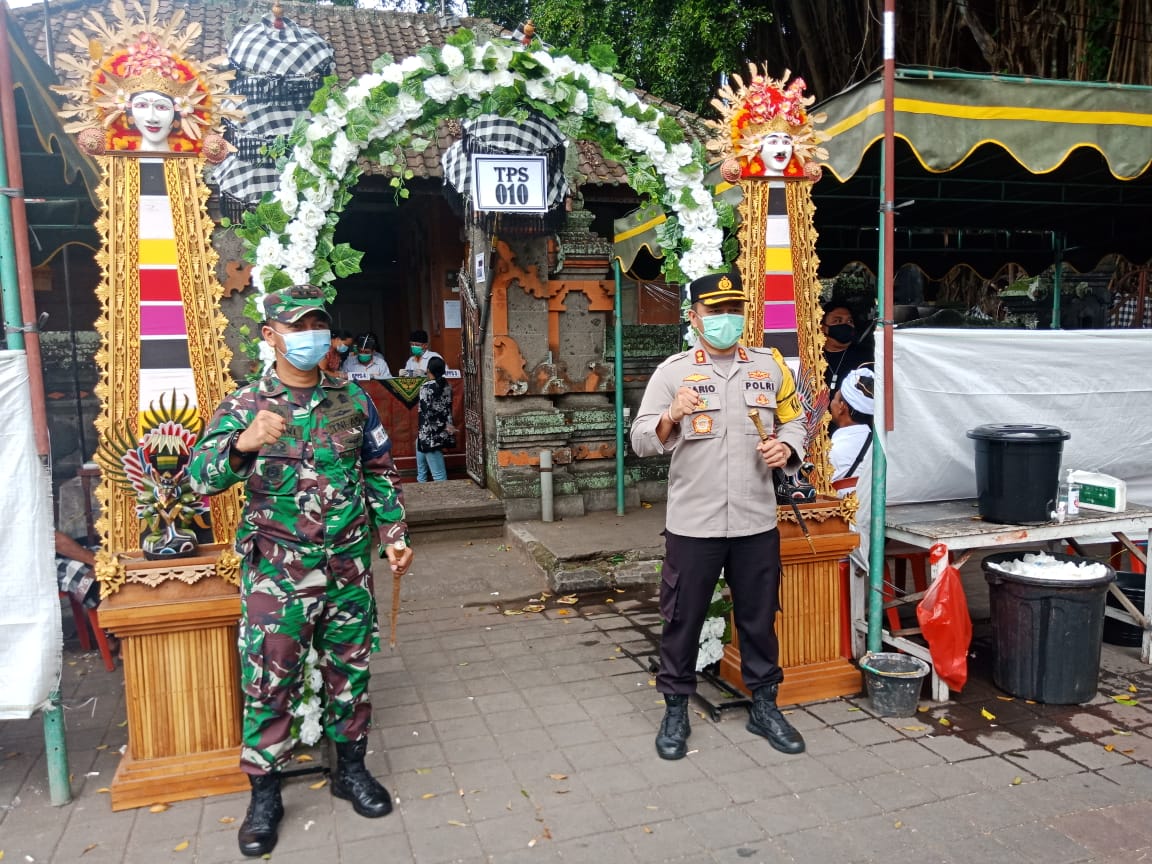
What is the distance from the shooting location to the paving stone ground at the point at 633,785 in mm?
3074

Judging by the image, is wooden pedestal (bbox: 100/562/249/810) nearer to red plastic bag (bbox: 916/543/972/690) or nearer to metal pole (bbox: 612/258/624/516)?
red plastic bag (bbox: 916/543/972/690)

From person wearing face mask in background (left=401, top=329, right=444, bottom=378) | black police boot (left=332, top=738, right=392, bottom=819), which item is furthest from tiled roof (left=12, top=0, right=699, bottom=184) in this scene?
black police boot (left=332, top=738, right=392, bottom=819)

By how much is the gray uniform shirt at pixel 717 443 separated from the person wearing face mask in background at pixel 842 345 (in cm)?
231

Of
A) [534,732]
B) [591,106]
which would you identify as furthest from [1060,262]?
[534,732]

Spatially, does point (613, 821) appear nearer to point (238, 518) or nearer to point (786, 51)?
point (238, 518)

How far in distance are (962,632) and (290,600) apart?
10.2 feet

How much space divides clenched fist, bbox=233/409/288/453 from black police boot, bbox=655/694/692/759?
6.90 ft

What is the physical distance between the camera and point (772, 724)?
3842 mm

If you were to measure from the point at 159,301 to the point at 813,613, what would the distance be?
342 cm

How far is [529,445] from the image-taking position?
8125 mm

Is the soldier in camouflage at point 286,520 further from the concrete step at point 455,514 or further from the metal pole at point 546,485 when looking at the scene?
the metal pole at point 546,485

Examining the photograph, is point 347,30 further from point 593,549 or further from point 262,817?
point 262,817

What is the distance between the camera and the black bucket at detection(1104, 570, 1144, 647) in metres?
4.96

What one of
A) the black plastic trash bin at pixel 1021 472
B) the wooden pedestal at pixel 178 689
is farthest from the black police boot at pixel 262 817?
the black plastic trash bin at pixel 1021 472
